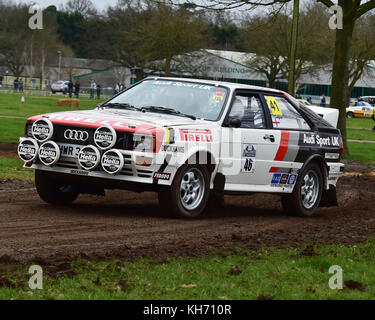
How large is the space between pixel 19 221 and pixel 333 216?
191 inches

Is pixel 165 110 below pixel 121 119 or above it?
above

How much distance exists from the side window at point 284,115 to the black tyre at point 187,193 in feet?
5.56

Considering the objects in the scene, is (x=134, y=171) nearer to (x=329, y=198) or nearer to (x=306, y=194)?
(x=306, y=194)

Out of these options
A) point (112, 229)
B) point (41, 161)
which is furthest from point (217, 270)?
point (41, 161)

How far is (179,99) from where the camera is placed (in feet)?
35.0

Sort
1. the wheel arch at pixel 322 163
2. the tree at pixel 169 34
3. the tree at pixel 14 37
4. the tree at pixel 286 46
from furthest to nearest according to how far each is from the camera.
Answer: the tree at pixel 14 37 → the tree at pixel 286 46 → the tree at pixel 169 34 → the wheel arch at pixel 322 163

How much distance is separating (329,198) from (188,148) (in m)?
3.46

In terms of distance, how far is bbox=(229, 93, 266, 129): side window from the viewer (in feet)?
35.3

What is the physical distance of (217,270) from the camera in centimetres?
681

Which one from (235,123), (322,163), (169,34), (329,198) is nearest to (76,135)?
(235,123)

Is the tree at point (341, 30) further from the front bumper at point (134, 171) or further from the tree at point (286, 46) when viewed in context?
Answer: the tree at point (286, 46)

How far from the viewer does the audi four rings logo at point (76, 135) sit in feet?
31.5

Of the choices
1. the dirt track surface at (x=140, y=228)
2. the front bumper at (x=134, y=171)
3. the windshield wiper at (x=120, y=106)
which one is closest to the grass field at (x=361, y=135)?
the dirt track surface at (x=140, y=228)

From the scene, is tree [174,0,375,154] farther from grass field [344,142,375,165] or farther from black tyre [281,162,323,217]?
black tyre [281,162,323,217]
